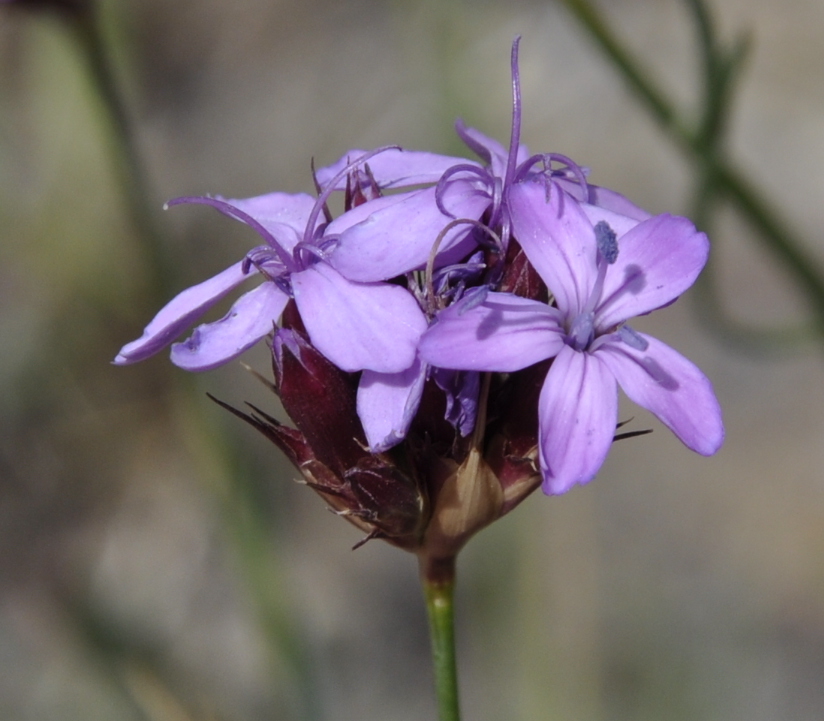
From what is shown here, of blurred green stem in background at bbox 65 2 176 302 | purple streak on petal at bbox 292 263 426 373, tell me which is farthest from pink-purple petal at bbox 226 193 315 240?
blurred green stem in background at bbox 65 2 176 302

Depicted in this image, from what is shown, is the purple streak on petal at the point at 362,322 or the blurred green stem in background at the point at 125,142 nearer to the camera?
the purple streak on petal at the point at 362,322

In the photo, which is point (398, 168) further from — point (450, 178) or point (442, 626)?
point (442, 626)

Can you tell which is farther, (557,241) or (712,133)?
(712,133)

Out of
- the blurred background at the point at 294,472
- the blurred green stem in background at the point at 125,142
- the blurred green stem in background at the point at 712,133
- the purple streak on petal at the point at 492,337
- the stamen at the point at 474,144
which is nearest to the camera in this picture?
the purple streak on petal at the point at 492,337

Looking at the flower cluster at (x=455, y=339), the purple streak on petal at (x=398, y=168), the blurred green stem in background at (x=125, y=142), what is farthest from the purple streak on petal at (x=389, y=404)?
the blurred green stem in background at (x=125, y=142)

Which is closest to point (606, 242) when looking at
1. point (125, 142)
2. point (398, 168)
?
point (398, 168)

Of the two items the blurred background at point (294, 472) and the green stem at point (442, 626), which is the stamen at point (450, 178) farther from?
the blurred background at point (294, 472)

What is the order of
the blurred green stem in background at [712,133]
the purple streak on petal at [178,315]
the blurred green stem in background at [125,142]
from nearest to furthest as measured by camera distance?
the purple streak on petal at [178,315] < the blurred green stem in background at [712,133] < the blurred green stem in background at [125,142]

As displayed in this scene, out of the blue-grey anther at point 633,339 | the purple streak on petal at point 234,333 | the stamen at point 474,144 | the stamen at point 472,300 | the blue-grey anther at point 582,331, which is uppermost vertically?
the stamen at point 474,144
